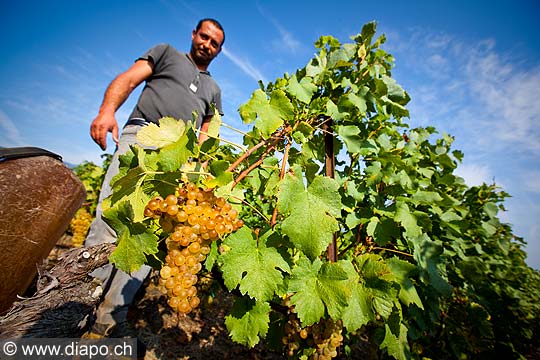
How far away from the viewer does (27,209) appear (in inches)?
73.3

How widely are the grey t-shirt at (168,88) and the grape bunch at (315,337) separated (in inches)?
91.1

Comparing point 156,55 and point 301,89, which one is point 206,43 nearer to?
point 156,55

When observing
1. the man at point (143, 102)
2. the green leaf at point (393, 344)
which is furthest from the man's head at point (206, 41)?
the green leaf at point (393, 344)

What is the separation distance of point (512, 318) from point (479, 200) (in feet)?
5.62

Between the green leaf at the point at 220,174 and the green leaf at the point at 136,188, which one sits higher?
the green leaf at the point at 220,174

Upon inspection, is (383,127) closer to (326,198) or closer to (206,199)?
(326,198)

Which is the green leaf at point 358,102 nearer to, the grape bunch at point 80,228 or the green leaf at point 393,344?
the green leaf at point 393,344

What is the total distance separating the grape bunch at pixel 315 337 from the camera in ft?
5.04

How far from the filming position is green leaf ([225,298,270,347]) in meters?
1.29

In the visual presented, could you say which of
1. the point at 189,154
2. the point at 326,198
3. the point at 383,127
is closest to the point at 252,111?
the point at 189,154

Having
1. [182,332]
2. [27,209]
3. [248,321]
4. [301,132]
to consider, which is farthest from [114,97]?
[182,332]

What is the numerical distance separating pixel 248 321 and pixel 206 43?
10.4 ft

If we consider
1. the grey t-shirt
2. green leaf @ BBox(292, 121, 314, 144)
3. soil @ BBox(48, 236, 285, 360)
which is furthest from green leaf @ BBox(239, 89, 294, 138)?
soil @ BBox(48, 236, 285, 360)

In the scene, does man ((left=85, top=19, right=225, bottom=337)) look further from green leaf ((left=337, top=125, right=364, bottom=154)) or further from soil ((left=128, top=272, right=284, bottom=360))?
green leaf ((left=337, top=125, right=364, bottom=154))
